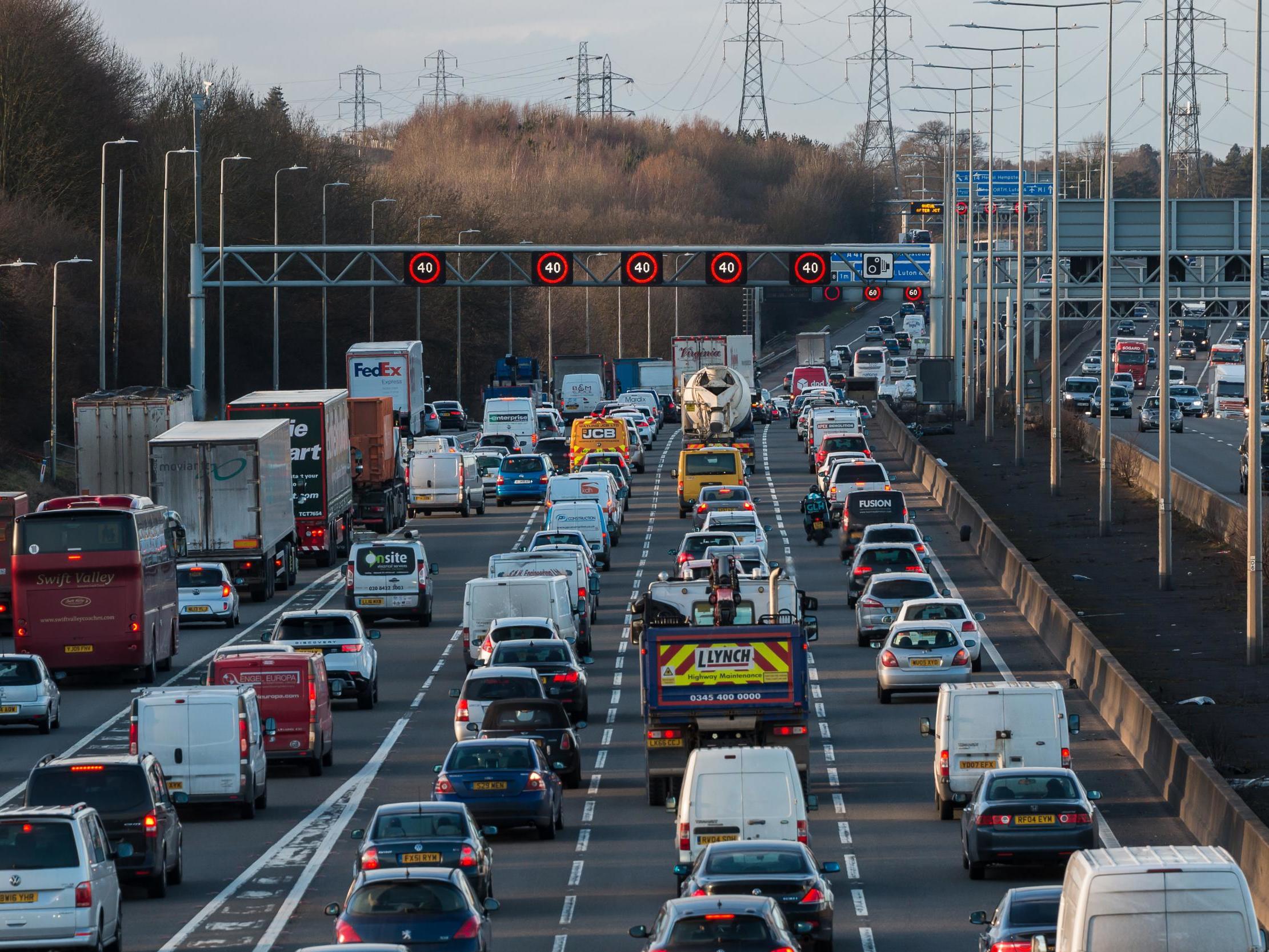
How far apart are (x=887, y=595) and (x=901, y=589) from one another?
0.28 m

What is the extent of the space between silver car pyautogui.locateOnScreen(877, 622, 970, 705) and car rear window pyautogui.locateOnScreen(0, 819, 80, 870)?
18.4 metres

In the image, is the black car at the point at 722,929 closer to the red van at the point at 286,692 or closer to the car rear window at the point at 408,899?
the car rear window at the point at 408,899

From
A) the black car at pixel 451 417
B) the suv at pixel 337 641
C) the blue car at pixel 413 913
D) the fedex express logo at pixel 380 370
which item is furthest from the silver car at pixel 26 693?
the black car at pixel 451 417

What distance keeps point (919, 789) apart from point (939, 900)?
22.7 feet

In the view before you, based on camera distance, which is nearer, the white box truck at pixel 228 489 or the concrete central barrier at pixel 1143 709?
the concrete central barrier at pixel 1143 709

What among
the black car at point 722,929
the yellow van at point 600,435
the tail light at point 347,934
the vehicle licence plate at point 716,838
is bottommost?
the vehicle licence plate at point 716,838

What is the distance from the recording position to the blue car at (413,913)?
17094mm

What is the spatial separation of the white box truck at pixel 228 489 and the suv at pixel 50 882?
27953 mm

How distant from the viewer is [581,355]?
390 feet

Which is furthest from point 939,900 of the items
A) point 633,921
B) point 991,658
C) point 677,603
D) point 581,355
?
point 581,355

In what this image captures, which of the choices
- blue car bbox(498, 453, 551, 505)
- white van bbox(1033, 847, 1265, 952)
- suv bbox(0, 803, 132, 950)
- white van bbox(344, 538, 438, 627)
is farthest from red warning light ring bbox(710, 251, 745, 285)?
white van bbox(1033, 847, 1265, 952)

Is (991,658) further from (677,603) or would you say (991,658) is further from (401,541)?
(401,541)

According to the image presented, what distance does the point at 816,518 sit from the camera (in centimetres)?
5759

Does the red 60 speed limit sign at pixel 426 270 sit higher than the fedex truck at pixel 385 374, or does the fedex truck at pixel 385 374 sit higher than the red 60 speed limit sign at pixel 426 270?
the red 60 speed limit sign at pixel 426 270
